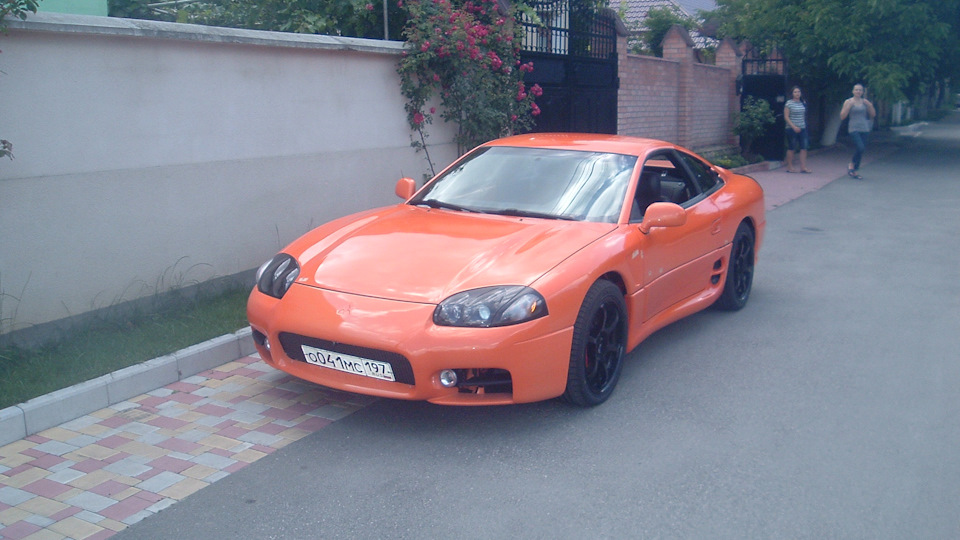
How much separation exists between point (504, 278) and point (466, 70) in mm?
5540

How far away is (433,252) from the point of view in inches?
184

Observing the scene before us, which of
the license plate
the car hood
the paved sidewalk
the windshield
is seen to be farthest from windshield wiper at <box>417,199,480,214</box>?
the license plate

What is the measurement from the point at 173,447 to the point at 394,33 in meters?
6.70

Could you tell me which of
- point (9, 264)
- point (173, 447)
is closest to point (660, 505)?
point (173, 447)

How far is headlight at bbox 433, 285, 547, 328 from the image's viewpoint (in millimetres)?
4137

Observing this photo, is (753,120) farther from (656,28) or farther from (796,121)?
(656,28)

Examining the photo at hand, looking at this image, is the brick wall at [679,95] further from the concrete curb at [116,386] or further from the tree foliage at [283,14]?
the concrete curb at [116,386]

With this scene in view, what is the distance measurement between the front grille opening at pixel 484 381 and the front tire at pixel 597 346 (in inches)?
15.2

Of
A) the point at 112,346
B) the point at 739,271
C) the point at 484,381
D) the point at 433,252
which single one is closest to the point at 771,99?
the point at 739,271

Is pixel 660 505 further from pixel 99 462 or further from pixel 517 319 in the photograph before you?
pixel 99 462

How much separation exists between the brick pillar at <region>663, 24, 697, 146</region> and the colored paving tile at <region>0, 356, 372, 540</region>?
44.1 ft

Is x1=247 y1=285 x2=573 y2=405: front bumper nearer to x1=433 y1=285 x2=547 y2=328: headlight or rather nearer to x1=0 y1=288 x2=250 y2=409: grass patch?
x1=433 y1=285 x2=547 y2=328: headlight

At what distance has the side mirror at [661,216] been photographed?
5070 mm

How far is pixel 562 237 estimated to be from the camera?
15.6ft
